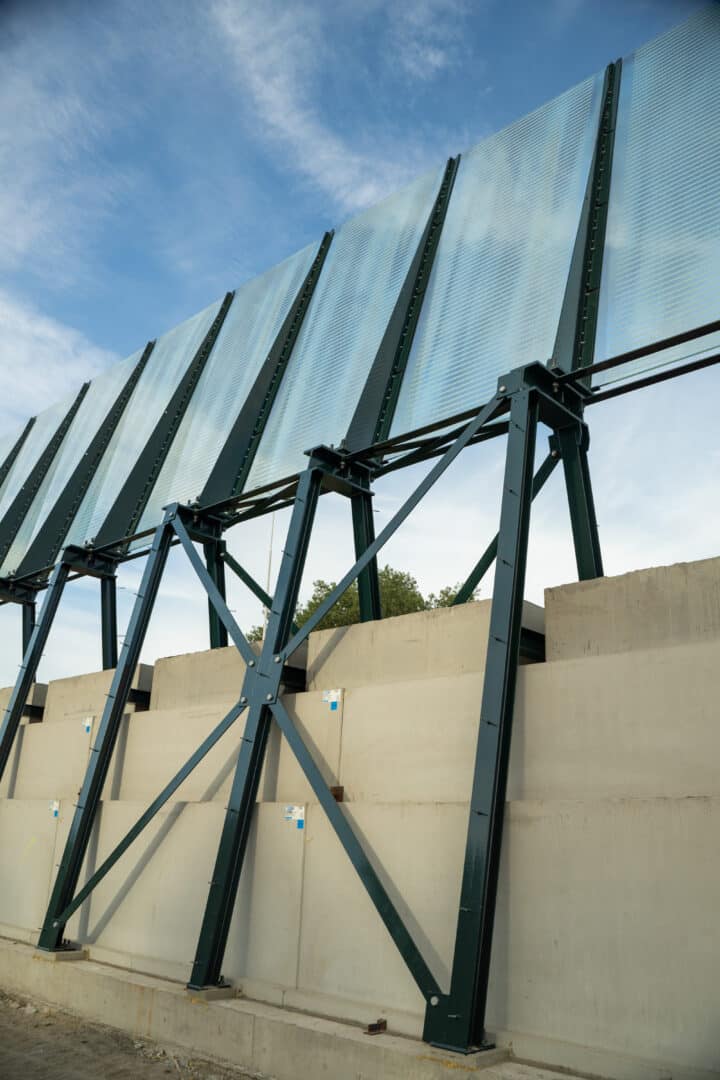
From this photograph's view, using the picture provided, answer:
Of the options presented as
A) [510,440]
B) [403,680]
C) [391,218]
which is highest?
[391,218]

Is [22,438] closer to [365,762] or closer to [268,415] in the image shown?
[268,415]

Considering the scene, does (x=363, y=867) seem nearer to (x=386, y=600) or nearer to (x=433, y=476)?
(x=433, y=476)

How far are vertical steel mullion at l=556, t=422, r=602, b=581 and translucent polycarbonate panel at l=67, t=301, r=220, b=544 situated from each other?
8.45 metres

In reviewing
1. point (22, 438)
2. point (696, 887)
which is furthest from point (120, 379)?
point (696, 887)

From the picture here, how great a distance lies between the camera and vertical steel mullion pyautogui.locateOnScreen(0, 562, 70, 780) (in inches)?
506

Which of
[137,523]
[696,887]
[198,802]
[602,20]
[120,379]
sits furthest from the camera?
[120,379]

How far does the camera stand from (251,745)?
8.16 meters

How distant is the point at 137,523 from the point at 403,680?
271 inches

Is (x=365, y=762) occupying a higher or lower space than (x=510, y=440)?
lower

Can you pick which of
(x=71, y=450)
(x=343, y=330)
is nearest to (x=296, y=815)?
(x=343, y=330)

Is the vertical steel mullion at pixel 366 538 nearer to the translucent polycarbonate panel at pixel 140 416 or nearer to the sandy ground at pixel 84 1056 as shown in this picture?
the sandy ground at pixel 84 1056

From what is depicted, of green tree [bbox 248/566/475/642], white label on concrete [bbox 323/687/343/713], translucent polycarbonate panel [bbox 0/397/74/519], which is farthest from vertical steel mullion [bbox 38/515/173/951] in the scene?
green tree [bbox 248/566/475/642]

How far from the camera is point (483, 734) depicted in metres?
6.20

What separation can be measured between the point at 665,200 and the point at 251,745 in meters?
6.62
